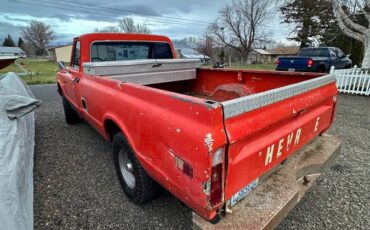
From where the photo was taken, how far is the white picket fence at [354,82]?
8.28m

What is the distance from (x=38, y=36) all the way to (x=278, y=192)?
84.8m

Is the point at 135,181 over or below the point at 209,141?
below

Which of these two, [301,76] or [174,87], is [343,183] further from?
[174,87]

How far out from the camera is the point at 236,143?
1.30m

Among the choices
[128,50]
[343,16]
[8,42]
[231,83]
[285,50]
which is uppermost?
[285,50]

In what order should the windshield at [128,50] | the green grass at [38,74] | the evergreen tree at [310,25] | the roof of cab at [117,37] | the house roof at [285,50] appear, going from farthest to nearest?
1. the house roof at [285,50]
2. the evergreen tree at [310,25]
3. the green grass at [38,74]
4. the windshield at [128,50]
5. the roof of cab at [117,37]

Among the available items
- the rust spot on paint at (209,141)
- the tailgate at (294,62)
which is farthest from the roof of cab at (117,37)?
the tailgate at (294,62)

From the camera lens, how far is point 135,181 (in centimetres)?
222

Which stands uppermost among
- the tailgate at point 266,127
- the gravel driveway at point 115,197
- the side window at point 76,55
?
the side window at point 76,55

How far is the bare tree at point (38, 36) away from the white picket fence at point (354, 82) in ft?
254

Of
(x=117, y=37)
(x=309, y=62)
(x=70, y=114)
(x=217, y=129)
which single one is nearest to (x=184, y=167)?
(x=217, y=129)

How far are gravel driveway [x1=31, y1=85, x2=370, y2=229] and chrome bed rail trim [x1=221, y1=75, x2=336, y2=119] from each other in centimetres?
133

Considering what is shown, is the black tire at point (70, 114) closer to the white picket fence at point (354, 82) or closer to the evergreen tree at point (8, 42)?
the white picket fence at point (354, 82)

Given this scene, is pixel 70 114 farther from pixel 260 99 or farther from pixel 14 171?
pixel 260 99
